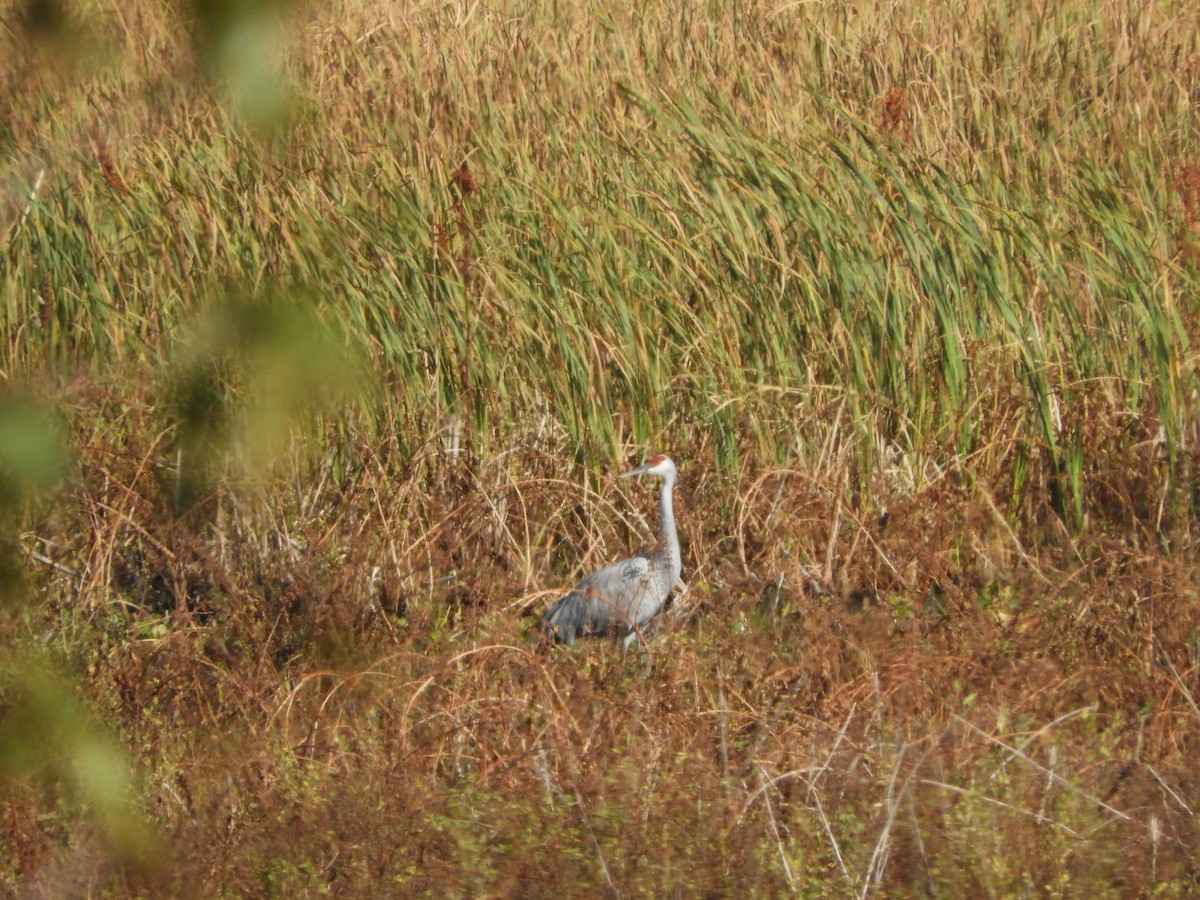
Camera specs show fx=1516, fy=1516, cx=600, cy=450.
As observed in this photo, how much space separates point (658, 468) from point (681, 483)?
9.1 inches

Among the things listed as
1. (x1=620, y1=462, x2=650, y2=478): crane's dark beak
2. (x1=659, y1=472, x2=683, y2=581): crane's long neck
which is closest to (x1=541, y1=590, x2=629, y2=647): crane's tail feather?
(x1=659, y1=472, x2=683, y2=581): crane's long neck

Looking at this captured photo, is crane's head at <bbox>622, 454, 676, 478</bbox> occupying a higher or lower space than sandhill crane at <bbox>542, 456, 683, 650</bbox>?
higher

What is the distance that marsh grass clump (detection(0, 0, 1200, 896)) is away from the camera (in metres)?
2.53

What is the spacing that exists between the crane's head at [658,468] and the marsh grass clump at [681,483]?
18 cm

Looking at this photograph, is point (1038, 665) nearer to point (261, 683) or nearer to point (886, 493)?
point (886, 493)

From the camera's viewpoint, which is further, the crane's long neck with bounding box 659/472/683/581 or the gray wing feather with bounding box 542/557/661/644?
the crane's long neck with bounding box 659/472/683/581

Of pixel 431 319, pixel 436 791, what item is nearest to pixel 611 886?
pixel 436 791

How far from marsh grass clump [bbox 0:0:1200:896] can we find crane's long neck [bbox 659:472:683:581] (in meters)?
0.12

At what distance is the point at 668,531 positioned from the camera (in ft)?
12.3

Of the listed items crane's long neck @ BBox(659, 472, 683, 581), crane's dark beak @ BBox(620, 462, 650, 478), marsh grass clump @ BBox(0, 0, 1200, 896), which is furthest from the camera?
crane's dark beak @ BBox(620, 462, 650, 478)

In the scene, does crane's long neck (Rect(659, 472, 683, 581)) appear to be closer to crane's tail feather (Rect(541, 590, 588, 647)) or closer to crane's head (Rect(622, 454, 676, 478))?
crane's head (Rect(622, 454, 676, 478))

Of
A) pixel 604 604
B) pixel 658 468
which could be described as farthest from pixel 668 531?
pixel 604 604

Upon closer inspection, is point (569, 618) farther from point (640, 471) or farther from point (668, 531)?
point (640, 471)

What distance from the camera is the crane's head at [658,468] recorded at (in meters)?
3.82
